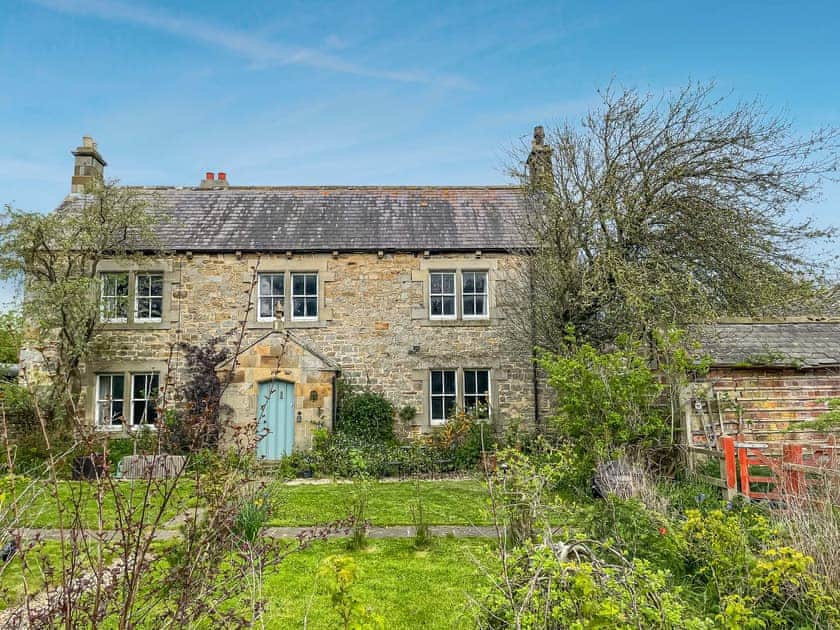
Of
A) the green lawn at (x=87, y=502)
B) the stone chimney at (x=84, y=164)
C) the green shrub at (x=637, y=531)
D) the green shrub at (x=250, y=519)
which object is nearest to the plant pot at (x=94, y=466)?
the green lawn at (x=87, y=502)

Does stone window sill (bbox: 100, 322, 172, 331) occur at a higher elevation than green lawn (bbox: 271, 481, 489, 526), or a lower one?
higher

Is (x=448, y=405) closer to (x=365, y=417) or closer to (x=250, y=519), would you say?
(x=365, y=417)

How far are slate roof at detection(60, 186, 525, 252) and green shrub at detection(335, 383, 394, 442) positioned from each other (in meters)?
4.25

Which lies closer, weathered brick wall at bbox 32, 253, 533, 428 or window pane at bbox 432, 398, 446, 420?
weathered brick wall at bbox 32, 253, 533, 428

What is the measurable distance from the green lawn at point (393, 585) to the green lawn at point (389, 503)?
0.80 metres

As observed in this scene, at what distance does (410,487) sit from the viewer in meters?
12.0

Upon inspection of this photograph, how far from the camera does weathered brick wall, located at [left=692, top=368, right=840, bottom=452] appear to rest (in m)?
11.5

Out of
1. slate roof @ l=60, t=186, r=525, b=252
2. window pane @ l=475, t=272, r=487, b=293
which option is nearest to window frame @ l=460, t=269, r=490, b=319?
window pane @ l=475, t=272, r=487, b=293

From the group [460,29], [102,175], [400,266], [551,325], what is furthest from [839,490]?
[102,175]

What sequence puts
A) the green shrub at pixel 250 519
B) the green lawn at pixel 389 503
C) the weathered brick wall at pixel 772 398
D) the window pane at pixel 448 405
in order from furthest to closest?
1. the window pane at pixel 448 405
2. the weathered brick wall at pixel 772 398
3. the green lawn at pixel 389 503
4. the green shrub at pixel 250 519

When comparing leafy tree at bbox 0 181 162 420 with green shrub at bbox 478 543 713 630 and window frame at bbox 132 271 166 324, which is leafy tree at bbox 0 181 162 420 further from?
green shrub at bbox 478 543 713 630

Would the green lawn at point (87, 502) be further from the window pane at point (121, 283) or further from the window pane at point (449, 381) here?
the window pane at point (449, 381)

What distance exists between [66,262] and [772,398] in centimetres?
1770

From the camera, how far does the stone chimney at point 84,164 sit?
59.1 ft
